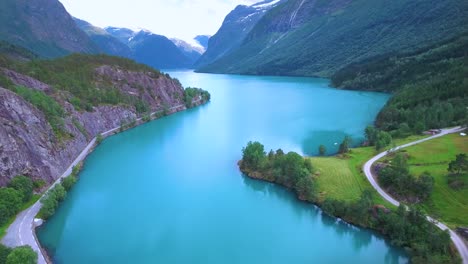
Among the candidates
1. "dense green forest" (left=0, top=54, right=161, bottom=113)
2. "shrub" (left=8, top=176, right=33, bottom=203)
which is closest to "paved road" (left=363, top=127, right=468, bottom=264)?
"shrub" (left=8, top=176, right=33, bottom=203)

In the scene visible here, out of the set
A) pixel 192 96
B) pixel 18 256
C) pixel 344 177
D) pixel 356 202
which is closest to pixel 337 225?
pixel 356 202

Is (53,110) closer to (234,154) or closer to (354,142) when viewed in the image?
(234,154)

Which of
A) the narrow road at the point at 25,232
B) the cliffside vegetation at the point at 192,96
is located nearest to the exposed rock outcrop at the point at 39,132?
the narrow road at the point at 25,232

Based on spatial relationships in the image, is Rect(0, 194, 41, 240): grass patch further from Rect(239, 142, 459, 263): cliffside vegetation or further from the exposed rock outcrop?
Rect(239, 142, 459, 263): cliffside vegetation

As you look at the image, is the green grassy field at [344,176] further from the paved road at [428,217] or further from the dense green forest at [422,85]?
the dense green forest at [422,85]

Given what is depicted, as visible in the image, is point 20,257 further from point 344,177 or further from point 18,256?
point 344,177
